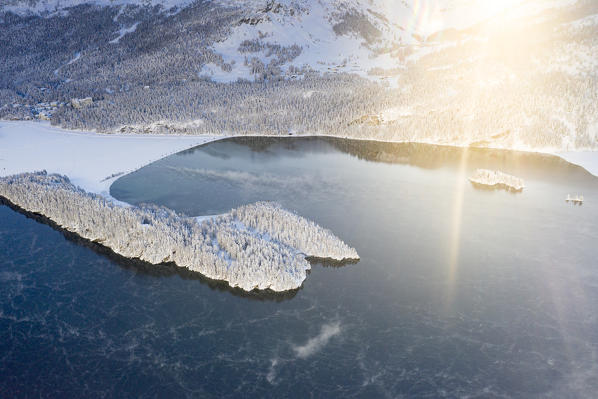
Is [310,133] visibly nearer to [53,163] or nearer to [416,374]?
[53,163]

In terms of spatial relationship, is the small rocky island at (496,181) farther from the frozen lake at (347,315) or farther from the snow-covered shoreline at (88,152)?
the snow-covered shoreline at (88,152)

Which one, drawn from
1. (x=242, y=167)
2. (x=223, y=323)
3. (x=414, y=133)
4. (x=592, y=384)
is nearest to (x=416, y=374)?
(x=592, y=384)

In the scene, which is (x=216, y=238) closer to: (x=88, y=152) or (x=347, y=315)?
(x=347, y=315)

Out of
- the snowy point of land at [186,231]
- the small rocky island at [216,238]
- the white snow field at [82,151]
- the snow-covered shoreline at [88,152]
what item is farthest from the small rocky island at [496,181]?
the white snow field at [82,151]

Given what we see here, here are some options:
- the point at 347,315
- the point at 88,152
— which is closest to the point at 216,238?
the point at 347,315

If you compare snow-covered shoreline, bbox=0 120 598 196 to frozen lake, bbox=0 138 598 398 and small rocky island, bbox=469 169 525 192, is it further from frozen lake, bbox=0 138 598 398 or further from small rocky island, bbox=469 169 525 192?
small rocky island, bbox=469 169 525 192

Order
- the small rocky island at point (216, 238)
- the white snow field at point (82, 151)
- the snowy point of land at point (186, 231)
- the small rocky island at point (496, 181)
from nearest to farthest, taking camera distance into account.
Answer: the small rocky island at point (216, 238) < the snowy point of land at point (186, 231) < the small rocky island at point (496, 181) < the white snow field at point (82, 151)

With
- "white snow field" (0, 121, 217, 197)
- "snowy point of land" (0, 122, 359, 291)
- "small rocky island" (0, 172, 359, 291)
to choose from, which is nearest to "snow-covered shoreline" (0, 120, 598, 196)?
"white snow field" (0, 121, 217, 197)
